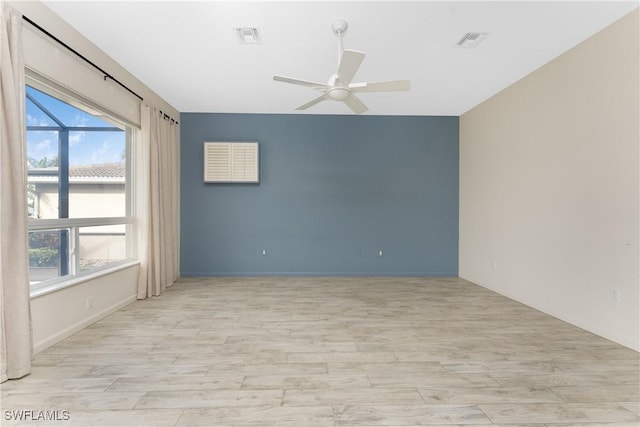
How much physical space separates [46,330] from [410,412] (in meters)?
3.00

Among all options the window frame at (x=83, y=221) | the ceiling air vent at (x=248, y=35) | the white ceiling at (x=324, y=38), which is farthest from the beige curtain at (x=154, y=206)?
the ceiling air vent at (x=248, y=35)

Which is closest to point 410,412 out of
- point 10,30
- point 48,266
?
→ point 48,266

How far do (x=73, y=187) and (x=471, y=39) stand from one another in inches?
172

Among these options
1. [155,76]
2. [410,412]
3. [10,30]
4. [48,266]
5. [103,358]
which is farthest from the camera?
[155,76]

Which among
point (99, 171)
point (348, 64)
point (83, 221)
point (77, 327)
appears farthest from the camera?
point (99, 171)

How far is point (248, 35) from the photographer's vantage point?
2852 millimetres

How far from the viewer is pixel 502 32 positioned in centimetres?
279

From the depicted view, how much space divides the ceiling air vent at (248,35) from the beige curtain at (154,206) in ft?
6.42

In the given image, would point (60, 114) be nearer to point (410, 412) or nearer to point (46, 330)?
point (46, 330)

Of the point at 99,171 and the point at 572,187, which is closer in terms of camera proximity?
the point at 572,187

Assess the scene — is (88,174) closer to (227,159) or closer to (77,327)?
(77,327)

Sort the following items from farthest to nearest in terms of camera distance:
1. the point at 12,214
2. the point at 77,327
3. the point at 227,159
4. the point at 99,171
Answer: the point at 227,159, the point at 99,171, the point at 77,327, the point at 12,214

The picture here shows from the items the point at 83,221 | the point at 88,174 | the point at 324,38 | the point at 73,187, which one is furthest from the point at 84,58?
the point at 324,38

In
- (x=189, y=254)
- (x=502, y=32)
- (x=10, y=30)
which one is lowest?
(x=189, y=254)
